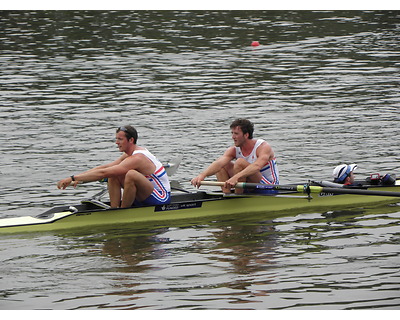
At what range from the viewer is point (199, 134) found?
21.1 meters

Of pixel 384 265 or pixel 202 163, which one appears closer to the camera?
pixel 384 265

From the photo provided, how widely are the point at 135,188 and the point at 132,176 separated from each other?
28 cm

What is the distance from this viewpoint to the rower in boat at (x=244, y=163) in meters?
14.2

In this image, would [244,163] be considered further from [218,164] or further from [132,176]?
[132,176]

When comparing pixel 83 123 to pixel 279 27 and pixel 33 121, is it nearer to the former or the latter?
pixel 33 121

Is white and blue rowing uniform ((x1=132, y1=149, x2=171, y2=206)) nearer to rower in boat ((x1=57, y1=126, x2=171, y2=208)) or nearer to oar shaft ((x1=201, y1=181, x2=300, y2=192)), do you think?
rower in boat ((x1=57, y1=126, x2=171, y2=208))

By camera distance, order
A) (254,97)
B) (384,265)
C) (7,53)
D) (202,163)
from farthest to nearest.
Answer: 1. (7,53)
2. (254,97)
3. (202,163)
4. (384,265)

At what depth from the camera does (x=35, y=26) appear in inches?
1448

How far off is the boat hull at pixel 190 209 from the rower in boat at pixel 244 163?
0.27 m

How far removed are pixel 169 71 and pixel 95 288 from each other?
18.3 metres

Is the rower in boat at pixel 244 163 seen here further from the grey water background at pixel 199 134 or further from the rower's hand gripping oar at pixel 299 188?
the grey water background at pixel 199 134

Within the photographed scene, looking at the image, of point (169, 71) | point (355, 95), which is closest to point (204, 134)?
point (355, 95)

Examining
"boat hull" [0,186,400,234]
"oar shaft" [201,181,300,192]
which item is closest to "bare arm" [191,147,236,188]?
"oar shaft" [201,181,300,192]

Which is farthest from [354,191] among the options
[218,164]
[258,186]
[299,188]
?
[218,164]
